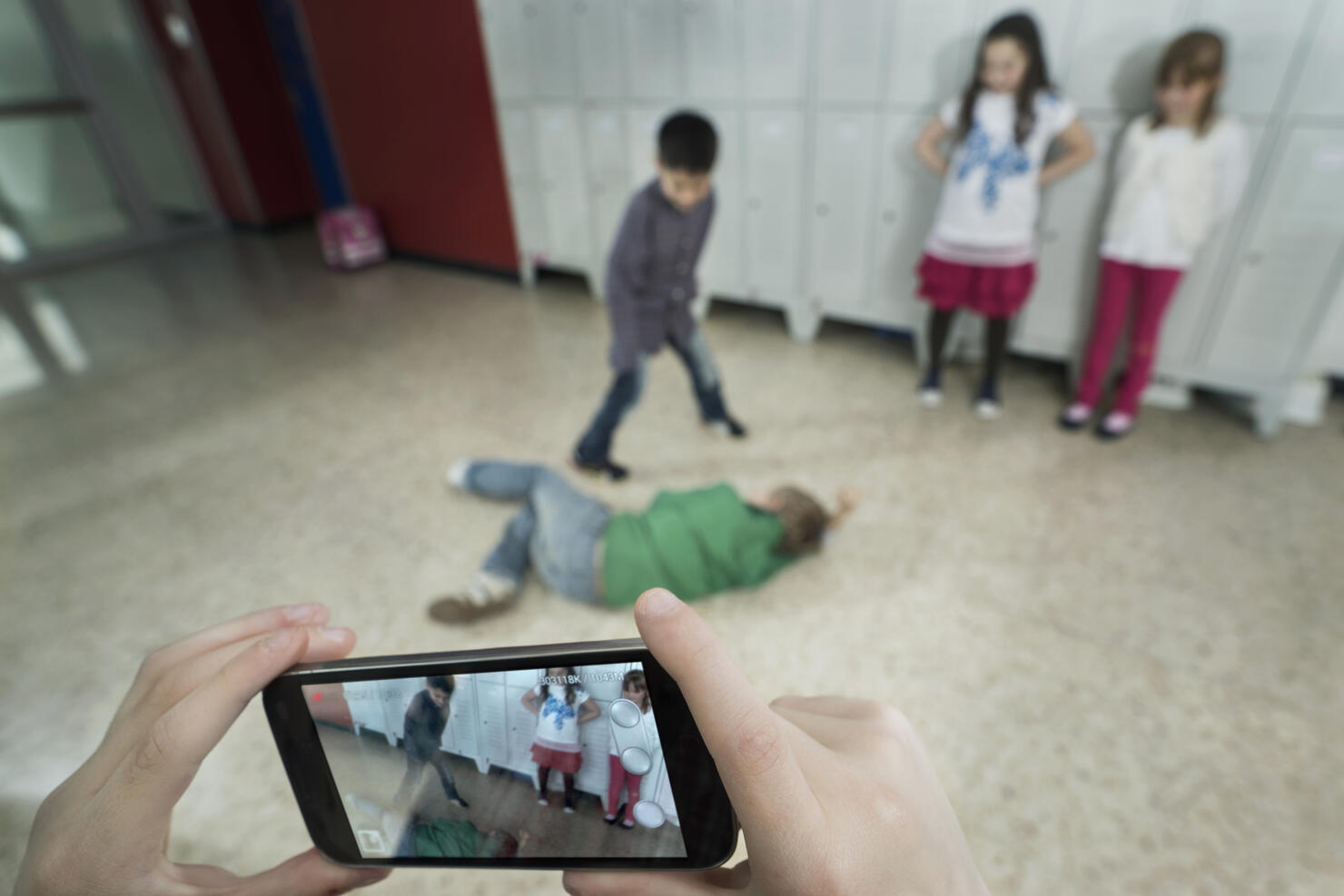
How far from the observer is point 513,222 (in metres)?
3.88

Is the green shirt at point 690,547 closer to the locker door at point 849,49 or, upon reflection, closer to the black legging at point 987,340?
the black legging at point 987,340

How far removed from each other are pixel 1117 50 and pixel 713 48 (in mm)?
1458

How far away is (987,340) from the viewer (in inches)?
95.7

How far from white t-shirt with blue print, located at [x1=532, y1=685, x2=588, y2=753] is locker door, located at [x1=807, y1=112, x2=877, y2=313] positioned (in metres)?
2.63

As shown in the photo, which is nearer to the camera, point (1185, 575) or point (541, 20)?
point (1185, 575)

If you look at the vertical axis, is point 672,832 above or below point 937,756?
above

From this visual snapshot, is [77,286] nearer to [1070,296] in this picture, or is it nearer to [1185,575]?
[1070,296]

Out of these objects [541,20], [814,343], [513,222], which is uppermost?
[541,20]

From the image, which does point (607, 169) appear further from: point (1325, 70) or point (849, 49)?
point (1325, 70)

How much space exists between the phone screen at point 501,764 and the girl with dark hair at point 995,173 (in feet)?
7.19

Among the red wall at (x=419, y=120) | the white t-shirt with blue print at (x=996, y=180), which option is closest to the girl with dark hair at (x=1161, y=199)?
the white t-shirt with blue print at (x=996, y=180)

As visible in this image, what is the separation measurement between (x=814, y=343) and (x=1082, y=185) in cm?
118

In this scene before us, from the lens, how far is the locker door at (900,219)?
8.38ft

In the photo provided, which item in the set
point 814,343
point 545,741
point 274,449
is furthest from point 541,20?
point 545,741
